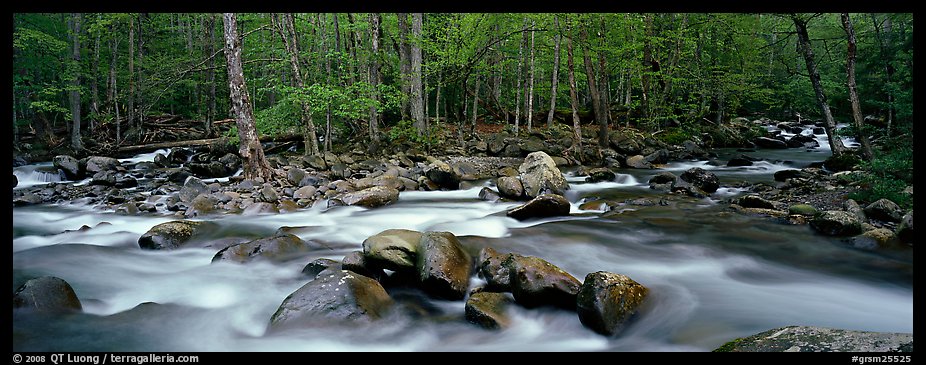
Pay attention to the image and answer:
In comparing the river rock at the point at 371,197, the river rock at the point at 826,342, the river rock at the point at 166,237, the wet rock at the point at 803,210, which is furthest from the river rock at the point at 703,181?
the river rock at the point at 166,237

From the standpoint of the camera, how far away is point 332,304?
3.75m

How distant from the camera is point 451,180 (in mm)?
10961

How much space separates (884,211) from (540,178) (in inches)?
214

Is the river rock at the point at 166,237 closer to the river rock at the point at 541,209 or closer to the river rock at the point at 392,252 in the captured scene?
the river rock at the point at 392,252

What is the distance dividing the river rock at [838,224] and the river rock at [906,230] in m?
0.47

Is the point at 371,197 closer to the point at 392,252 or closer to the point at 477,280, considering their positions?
the point at 392,252

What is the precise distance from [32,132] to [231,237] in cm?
2075

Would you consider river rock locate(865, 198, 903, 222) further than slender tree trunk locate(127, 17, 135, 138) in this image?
No

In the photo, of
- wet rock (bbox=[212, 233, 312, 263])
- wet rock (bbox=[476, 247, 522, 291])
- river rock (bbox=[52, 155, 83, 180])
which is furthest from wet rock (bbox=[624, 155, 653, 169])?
river rock (bbox=[52, 155, 83, 180])

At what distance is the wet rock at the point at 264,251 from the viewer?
5477 mm

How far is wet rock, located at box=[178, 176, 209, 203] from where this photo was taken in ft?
29.3

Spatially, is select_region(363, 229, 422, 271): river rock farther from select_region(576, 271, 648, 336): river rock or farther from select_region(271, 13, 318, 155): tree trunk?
select_region(271, 13, 318, 155): tree trunk

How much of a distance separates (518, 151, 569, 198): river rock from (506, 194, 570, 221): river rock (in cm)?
143
